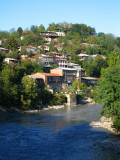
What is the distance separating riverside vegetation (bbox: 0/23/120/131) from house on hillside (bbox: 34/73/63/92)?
325 cm

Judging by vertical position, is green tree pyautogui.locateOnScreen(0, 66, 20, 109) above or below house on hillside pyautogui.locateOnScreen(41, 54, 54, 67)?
below

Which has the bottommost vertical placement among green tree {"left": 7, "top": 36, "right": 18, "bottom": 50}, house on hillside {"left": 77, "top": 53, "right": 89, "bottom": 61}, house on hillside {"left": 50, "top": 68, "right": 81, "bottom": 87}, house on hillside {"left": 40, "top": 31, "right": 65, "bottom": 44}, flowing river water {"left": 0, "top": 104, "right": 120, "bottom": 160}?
flowing river water {"left": 0, "top": 104, "right": 120, "bottom": 160}

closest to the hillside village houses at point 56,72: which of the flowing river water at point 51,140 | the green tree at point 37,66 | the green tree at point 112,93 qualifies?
the green tree at point 37,66

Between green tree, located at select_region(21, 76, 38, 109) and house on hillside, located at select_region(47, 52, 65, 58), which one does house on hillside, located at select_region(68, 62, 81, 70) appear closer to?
house on hillside, located at select_region(47, 52, 65, 58)

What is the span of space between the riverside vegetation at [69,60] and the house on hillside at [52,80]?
3.25 m

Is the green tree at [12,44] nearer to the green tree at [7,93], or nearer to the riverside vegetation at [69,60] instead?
the riverside vegetation at [69,60]

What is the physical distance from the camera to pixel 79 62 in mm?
67875

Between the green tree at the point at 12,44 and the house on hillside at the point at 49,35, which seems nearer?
the green tree at the point at 12,44

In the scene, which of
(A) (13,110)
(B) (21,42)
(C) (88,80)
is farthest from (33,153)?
(B) (21,42)

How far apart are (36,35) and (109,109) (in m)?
58.7

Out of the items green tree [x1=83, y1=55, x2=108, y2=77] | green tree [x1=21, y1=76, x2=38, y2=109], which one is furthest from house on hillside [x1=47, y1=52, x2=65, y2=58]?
green tree [x1=21, y1=76, x2=38, y2=109]

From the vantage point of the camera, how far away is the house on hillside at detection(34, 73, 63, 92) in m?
48.9

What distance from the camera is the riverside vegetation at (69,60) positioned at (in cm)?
2381

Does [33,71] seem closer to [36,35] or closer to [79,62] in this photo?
[79,62]
